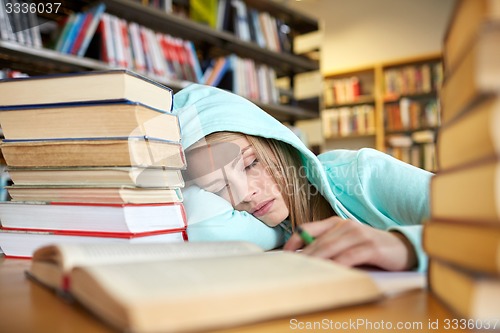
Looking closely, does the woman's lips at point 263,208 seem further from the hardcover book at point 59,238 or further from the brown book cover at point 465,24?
the brown book cover at point 465,24

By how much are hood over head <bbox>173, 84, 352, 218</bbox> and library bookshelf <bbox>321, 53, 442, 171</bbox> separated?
137 inches

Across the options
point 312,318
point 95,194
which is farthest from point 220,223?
point 312,318

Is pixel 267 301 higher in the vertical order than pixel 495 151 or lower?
lower

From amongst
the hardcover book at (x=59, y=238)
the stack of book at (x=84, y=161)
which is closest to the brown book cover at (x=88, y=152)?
the stack of book at (x=84, y=161)

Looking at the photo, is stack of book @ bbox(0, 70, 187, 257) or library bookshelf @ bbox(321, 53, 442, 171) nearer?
stack of book @ bbox(0, 70, 187, 257)

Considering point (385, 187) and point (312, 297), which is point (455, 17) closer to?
point (312, 297)

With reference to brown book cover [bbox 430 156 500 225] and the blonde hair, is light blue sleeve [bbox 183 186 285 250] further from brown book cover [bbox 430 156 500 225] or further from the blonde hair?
brown book cover [bbox 430 156 500 225]

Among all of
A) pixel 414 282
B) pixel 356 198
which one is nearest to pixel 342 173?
pixel 356 198

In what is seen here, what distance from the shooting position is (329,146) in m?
5.35

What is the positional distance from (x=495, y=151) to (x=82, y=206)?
1.80 feet

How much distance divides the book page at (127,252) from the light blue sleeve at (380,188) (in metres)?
0.42

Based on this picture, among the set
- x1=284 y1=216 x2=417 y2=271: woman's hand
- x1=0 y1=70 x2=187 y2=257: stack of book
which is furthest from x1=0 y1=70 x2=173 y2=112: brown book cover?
x1=284 y1=216 x2=417 y2=271: woman's hand

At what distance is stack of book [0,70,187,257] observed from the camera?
0.63 meters

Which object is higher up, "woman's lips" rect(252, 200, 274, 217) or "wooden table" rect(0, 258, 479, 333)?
"woman's lips" rect(252, 200, 274, 217)
